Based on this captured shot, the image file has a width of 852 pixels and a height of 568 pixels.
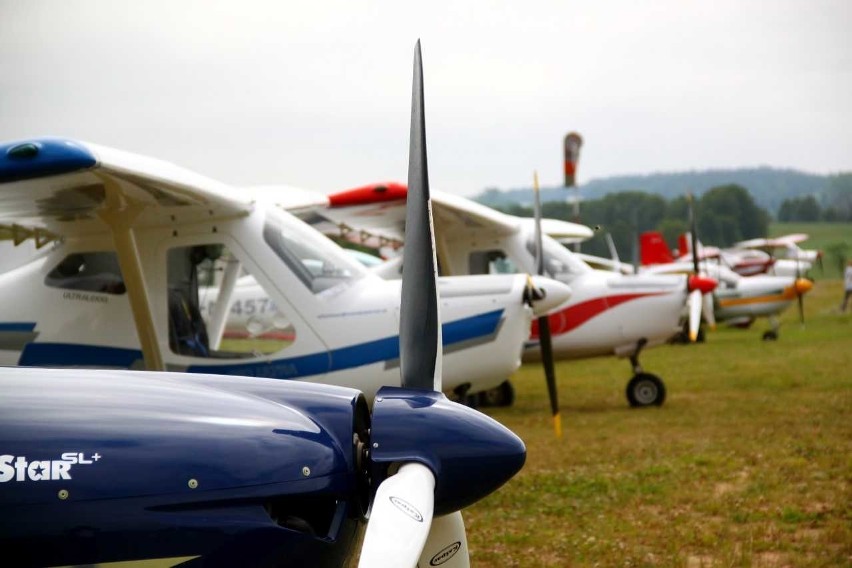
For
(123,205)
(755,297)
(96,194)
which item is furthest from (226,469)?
(755,297)

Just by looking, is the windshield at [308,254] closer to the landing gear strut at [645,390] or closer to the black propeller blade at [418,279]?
the black propeller blade at [418,279]

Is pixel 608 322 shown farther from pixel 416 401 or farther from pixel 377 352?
pixel 416 401

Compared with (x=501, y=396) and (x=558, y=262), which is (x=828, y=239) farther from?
(x=558, y=262)

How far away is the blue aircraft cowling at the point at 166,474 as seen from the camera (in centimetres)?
271

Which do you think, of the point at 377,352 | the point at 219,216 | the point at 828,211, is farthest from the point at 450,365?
the point at 828,211

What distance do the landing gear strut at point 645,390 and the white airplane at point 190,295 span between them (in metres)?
5.75

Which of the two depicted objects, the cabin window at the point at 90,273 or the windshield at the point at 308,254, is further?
the windshield at the point at 308,254

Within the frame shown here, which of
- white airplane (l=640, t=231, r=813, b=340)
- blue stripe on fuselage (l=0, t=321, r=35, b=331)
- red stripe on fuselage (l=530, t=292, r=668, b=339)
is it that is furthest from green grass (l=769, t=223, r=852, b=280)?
blue stripe on fuselage (l=0, t=321, r=35, b=331)

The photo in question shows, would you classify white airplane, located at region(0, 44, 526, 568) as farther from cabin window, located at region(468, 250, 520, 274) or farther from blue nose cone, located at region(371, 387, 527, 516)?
cabin window, located at region(468, 250, 520, 274)

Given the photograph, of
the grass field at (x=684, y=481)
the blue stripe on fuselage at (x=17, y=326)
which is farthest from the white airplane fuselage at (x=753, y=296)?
the blue stripe on fuselage at (x=17, y=326)

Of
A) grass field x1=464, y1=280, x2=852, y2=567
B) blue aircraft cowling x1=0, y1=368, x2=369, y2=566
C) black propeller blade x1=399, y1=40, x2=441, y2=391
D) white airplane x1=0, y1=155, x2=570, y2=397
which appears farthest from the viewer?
white airplane x1=0, y1=155, x2=570, y2=397

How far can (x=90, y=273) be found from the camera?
7.75 meters

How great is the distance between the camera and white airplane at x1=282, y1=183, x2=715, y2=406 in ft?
41.9

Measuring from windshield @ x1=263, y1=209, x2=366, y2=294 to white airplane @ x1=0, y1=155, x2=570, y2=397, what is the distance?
0.01 meters
